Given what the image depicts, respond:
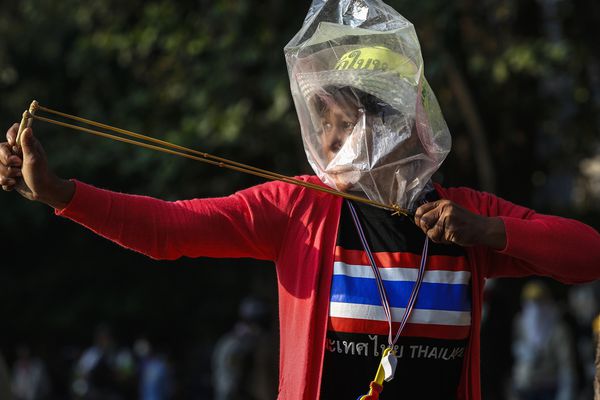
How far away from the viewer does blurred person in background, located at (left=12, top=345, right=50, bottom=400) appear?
61.2ft

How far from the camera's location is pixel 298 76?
3.45m

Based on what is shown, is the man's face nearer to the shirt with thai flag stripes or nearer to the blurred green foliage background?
the shirt with thai flag stripes

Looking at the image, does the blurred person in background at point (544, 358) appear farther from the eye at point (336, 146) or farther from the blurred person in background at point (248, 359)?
the eye at point (336, 146)

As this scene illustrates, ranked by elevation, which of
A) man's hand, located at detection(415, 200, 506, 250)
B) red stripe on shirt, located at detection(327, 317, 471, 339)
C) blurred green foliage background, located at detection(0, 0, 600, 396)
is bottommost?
red stripe on shirt, located at detection(327, 317, 471, 339)

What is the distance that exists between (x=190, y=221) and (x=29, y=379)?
1638 centimetres

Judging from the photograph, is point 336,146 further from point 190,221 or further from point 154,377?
point 154,377

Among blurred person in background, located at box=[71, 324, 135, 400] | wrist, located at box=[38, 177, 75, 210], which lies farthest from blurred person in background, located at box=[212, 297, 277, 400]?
wrist, located at box=[38, 177, 75, 210]

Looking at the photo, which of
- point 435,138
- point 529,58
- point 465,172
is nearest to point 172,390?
point 465,172

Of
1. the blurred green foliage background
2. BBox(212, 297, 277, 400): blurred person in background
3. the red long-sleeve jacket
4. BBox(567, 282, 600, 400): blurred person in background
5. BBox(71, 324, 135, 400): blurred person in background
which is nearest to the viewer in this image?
the red long-sleeve jacket

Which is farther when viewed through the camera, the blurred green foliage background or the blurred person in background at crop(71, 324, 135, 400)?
the blurred person in background at crop(71, 324, 135, 400)

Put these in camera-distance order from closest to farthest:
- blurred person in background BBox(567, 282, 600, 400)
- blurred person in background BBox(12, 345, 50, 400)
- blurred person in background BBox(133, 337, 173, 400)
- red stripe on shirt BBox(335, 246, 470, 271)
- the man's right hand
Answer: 1. the man's right hand
2. red stripe on shirt BBox(335, 246, 470, 271)
3. blurred person in background BBox(567, 282, 600, 400)
4. blurred person in background BBox(133, 337, 173, 400)
5. blurred person in background BBox(12, 345, 50, 400)

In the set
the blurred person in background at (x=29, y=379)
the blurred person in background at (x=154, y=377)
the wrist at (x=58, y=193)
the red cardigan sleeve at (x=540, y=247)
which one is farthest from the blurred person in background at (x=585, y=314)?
the wrist at (x=58, y=193)

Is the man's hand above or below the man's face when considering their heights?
below

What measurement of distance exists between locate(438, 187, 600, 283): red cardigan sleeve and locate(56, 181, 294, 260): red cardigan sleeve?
0.56m
